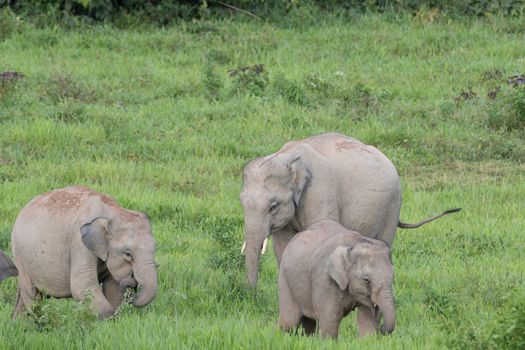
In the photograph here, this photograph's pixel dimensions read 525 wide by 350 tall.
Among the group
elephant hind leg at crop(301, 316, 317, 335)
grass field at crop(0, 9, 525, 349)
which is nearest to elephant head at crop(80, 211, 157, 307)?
grass field at crop(0, 9, 525, 349)

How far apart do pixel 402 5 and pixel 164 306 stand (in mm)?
11932

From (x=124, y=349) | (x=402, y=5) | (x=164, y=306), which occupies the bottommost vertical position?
(x=402, y=5)

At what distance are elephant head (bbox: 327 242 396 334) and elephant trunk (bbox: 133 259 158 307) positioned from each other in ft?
3.78

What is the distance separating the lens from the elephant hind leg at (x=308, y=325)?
8.23 metres

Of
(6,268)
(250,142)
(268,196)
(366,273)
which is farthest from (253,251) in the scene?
(250,142)

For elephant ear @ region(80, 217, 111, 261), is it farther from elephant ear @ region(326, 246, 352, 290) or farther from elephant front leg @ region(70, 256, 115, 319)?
elephant ear @ region(326, 246, 352, 290)

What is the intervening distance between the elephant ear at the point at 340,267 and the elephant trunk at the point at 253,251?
1.13m

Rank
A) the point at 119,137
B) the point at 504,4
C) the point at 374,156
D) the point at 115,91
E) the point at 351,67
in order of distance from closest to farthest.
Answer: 1. the point at 374,156
2. the point at 119,137
3. the point at 115,91
4. the point at 351,67
5. the point at 504,4

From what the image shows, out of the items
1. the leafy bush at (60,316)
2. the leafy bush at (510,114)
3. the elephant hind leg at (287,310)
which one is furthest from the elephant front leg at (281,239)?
the leafy bush at (510,114)

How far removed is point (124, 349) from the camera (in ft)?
23.5

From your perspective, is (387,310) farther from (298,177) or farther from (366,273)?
(298,177)

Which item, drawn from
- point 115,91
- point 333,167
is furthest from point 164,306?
point 115,91

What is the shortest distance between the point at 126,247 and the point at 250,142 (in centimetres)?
Result: 603

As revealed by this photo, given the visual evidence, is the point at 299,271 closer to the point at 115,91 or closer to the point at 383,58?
the point at 115,91
